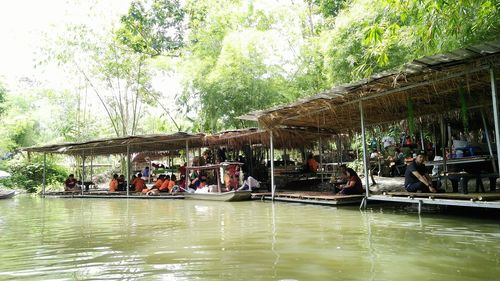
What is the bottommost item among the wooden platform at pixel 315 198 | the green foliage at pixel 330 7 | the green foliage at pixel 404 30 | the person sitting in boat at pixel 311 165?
the wooden platform at pixel 315 198

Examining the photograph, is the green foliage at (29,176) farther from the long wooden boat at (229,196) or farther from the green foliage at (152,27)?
the long wooden boat at (229,196)

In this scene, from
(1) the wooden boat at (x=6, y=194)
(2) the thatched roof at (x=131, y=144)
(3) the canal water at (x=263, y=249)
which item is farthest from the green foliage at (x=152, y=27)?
(3) the canal water at (x=263, y=249)

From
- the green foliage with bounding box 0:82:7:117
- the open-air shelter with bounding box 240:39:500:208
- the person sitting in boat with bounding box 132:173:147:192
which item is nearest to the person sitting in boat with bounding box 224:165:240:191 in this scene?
the open-air shelter with bounding box 240:39:500:208

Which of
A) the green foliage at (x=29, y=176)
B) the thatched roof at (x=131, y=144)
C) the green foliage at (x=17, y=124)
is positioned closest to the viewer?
the thatched roof at (x=131, y=144)

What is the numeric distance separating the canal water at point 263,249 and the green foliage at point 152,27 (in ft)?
42.5

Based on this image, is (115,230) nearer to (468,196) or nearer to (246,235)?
(246,235)

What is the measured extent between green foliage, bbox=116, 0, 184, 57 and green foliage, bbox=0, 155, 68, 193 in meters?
10.4

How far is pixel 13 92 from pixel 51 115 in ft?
12.1

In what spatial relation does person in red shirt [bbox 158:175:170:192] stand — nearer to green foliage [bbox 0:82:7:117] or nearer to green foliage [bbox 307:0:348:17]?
green foliage [bbox 307:0:348:17]

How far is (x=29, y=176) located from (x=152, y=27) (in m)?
12.4

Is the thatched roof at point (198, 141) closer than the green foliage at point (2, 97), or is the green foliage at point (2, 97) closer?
the thatched roof at point (198, 141)

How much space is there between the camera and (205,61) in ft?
51.9

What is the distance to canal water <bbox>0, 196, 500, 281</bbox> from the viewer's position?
356 centimetres

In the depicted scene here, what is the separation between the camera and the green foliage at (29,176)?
23.0 metres
